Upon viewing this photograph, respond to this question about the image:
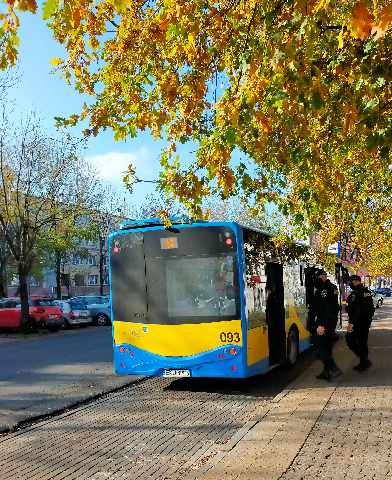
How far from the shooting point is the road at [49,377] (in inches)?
388

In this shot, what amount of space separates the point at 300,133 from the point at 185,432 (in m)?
4.06

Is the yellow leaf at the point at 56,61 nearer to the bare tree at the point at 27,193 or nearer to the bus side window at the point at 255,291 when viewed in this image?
the bus side window at the point at 255,291

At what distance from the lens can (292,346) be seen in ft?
44.7

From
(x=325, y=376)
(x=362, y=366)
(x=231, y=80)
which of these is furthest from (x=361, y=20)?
(x=362, y=366)

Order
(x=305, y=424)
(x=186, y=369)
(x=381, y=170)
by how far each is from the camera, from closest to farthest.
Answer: (x=305, y=424)
(x=186, y=369)
(x=381, y=170)

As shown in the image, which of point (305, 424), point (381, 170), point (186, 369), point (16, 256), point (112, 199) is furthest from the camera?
point (112, 199)

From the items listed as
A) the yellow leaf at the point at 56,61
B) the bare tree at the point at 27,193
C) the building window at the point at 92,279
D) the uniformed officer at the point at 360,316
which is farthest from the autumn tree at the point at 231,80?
the building window at the point at 92,279

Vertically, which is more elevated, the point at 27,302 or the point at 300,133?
the point at 300,133

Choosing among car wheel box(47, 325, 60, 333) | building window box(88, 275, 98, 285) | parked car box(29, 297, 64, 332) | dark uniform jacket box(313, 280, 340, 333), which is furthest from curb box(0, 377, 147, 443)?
building window box(88, 275, 98, 285)

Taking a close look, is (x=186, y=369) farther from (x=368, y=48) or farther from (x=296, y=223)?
(x=368, y=48)

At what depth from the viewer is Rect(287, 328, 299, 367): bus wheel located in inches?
524

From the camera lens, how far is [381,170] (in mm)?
14211

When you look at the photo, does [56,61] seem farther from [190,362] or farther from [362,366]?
[362,366]

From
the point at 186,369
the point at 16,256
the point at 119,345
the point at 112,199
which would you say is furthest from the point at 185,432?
the point at 112,199
